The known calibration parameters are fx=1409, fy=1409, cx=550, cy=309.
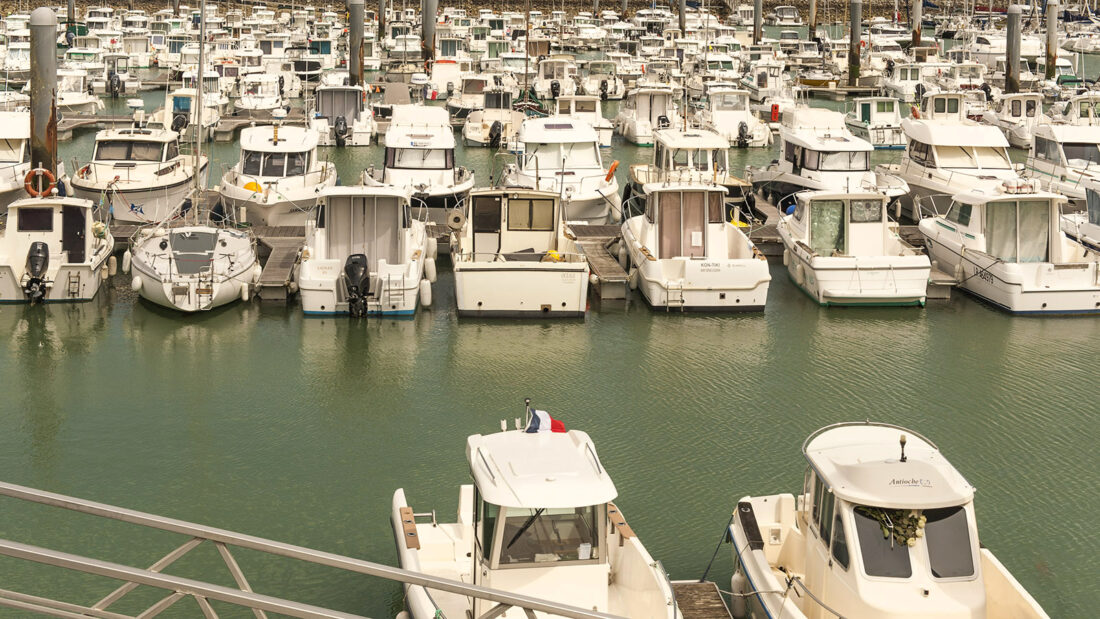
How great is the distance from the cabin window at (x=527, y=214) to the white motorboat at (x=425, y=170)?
3.48 metres

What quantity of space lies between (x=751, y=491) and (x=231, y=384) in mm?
7526

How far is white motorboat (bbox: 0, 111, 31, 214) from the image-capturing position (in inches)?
1070

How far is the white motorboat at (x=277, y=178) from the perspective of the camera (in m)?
26.5

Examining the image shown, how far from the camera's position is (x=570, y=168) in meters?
28.4

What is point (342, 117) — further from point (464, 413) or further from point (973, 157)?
point (464, 413)

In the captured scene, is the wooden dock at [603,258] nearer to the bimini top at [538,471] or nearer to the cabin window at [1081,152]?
the cabin window at [1081,152]

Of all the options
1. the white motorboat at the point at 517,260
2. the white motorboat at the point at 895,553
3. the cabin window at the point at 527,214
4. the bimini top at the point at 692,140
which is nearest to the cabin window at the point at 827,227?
the white motorboat at the point at 517,260

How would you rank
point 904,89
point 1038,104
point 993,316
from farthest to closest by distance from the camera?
point 904,89, point 1038,104, point 993,316

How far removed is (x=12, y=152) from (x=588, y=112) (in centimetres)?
1628

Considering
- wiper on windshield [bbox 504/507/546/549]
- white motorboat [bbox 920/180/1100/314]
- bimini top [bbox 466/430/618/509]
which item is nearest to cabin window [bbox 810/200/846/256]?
white motorboat [bbox 920/180/1100/314]

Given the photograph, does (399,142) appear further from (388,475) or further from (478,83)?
(478,83)

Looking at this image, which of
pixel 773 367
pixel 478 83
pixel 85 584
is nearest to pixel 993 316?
pixel 773 367

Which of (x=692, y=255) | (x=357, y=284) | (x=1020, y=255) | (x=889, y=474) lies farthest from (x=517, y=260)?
(x=889, y=474)

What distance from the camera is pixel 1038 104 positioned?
128ft
